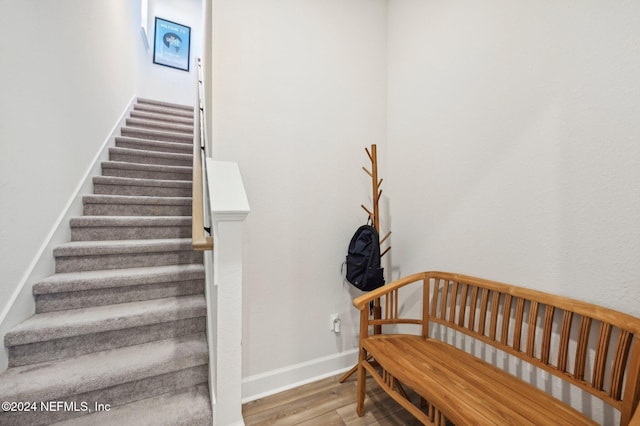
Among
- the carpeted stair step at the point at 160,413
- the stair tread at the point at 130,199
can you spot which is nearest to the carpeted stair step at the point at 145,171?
the stair tread at the point at 130,199

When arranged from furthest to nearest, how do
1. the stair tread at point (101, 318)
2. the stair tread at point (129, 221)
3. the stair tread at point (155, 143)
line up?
the stair tread at point (155, 143), the stair tread at point (129, 221), the stair tread at point (101, 318)

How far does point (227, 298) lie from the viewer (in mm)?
1193

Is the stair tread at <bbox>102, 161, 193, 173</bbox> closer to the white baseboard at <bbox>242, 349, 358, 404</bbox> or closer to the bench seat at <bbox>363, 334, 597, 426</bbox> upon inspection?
the white baseboard at <bbox>242, 349, 358, 404</bbox>

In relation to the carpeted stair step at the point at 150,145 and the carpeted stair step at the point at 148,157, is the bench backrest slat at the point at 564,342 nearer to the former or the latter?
the carpeted stair step at the point at 148,157

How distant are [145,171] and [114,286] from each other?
1.51 m

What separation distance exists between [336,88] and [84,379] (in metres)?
2.28

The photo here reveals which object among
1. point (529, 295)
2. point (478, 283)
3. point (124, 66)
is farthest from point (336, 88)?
point (124, 66)

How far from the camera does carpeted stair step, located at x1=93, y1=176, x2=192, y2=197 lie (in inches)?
97.0

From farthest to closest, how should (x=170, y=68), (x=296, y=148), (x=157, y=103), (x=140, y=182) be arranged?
1. (x=170, y=68)
2. (x=157, y=103)
3. (x=140, y=182)
4. (x=296, y=148)

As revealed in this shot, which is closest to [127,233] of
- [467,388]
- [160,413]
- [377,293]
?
[160,413]

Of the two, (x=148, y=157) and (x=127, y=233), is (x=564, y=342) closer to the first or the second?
(x=127, y=233)

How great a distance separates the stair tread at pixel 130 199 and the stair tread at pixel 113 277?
2.37ft

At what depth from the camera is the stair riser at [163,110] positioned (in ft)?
13.0

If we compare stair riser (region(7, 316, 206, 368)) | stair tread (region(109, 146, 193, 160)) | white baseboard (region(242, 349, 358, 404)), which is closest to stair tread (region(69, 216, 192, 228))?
stair riser (region(7, 316, 206, 368))
